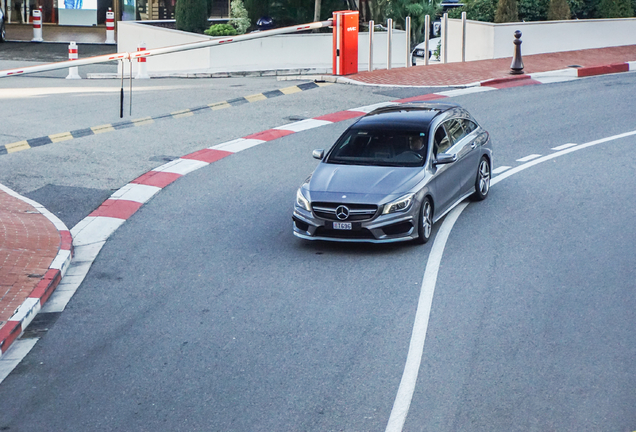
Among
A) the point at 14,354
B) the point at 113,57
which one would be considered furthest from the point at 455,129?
the point at 113,57

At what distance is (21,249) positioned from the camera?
461 inches

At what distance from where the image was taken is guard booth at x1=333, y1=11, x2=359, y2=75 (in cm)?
2367

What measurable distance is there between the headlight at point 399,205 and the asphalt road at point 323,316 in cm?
57

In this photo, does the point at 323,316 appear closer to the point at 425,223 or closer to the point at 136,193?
the point at 425,223

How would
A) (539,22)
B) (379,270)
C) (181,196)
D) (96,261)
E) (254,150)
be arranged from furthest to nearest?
(539,22) < (254,150) < (181,196) < (96,261) < (379,270)

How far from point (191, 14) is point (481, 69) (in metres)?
10.8

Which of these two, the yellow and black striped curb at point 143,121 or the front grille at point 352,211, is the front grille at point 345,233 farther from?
the yellow and black striped curb at point 143,121

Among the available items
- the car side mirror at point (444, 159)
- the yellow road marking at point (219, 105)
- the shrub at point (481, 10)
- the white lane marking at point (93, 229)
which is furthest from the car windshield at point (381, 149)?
the shrub at point (481, 10)

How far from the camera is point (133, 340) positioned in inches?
356

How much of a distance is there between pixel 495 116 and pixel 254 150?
5311mm

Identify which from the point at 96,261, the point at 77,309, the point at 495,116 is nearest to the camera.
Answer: the point at 77,309

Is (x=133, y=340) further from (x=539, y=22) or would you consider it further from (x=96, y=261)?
(x=539, y=22)

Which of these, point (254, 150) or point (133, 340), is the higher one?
point (254, 150)

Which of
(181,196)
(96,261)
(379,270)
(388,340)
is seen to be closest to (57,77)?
(181,196)
